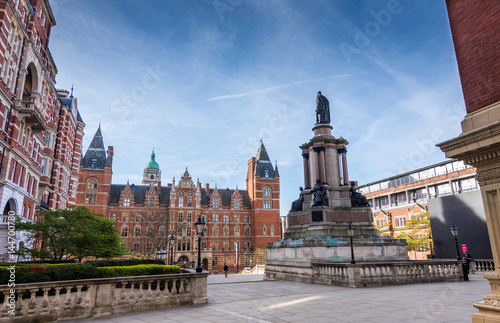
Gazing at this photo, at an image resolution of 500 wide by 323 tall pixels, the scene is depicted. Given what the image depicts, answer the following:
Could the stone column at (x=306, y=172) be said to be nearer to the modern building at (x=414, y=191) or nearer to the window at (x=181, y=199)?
the modern building at (x=414, y=191)

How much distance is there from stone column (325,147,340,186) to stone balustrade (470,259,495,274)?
11.7 metres

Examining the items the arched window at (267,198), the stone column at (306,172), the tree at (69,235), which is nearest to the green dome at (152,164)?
the arched window at (267,198)

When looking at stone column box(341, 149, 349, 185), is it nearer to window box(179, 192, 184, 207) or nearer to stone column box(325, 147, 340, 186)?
stone column box(325, 147, 340, 186)

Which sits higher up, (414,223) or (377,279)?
(414,223)

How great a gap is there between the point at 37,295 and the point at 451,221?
3193cm

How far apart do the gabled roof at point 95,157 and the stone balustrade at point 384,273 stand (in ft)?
213

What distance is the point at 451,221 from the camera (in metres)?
29.1

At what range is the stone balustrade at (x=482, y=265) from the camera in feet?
73.4

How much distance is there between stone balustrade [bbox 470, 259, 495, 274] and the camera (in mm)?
22375

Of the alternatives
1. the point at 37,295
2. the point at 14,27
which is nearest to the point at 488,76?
the point at 37,295

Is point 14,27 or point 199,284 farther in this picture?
point 14,27

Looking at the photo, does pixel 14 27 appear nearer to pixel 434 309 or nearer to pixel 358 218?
pixel 358 218

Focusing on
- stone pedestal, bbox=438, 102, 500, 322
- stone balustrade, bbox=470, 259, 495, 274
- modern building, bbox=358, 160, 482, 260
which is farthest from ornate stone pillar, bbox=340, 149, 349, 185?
modern building, bbox=358, 160, 482, 260

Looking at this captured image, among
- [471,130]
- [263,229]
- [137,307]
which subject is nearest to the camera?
[471,130]
